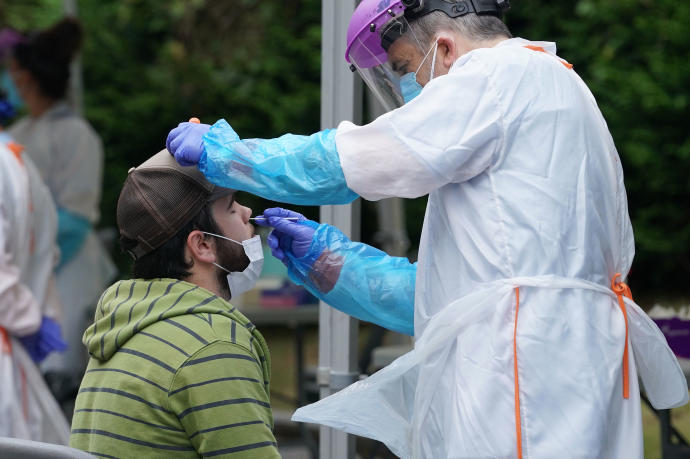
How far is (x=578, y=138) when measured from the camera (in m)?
1.79

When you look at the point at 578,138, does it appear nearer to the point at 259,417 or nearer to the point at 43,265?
the point at 259,417

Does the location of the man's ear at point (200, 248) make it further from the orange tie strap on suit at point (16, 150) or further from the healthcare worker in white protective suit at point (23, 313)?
the orange tie strap on suit at point (16, 150)

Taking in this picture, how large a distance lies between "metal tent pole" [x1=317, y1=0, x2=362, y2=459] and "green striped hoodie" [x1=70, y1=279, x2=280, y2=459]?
0.76 meters

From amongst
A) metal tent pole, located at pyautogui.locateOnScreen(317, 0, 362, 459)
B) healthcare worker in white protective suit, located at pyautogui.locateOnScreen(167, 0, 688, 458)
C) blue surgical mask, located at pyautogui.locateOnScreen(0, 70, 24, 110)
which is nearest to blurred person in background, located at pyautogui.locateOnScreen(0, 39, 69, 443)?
metal tent pole, located at pyautogui.locateOnScreen(317, 0, 362, 459)

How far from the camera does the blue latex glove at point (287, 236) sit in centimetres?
211

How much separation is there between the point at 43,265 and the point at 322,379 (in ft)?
5.92

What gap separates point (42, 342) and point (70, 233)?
1.39m

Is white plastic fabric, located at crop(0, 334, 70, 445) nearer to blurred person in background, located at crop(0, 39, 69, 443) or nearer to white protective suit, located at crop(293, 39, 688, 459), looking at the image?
blurred person in background, located at crop(0, 39, 69, 443)

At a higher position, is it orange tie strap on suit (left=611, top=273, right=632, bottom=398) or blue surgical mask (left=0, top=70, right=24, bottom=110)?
blue surgical mask (left=0, top=70, right=24, bottom=110)

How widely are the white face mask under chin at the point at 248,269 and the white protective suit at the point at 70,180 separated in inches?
123

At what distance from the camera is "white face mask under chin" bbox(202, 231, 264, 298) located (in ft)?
6.63

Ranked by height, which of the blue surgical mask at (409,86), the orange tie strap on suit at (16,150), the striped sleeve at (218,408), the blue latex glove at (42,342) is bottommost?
the blue latex glove at (42,342)

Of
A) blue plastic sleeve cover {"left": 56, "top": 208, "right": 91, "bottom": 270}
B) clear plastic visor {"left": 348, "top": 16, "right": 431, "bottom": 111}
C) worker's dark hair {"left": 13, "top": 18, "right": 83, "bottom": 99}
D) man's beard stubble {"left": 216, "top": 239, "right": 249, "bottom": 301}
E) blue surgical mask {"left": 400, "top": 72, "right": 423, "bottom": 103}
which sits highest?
worker's dark hair {"left": 13, "top": 18, "right": 83, "bottom": 99}

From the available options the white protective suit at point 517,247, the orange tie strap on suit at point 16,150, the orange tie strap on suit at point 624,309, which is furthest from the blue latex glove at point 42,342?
the orange tie strap on suit at point 624,309
